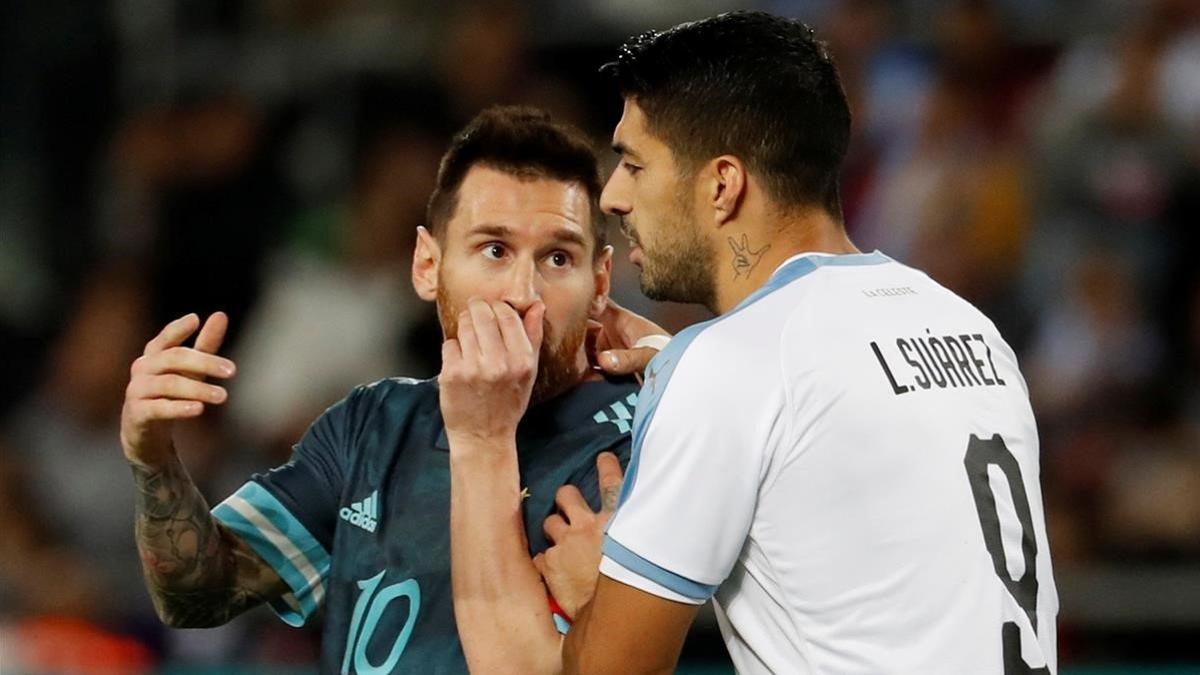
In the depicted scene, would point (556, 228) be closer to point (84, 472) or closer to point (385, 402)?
point (385, 402)

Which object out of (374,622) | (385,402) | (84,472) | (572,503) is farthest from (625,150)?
(84,472)

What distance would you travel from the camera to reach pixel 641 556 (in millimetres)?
3162

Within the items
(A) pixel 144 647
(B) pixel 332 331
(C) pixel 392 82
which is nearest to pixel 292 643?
(A) pixel 144 647

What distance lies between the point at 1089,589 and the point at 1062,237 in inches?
70.8

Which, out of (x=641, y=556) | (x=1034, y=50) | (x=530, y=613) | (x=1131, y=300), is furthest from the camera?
(x=1034, y=50)

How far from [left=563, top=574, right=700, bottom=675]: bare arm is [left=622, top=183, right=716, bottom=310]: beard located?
621 mm

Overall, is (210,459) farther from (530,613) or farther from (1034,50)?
(530,613)

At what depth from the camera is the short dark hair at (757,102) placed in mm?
3459

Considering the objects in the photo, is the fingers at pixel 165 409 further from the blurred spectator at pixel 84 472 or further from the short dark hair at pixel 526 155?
the blurred spectator at pixel 84 472

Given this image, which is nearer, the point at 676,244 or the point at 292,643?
the point at 676,244

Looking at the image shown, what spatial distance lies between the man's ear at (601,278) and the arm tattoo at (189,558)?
3.01ft

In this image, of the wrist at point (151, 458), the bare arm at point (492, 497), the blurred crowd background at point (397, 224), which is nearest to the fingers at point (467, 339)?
the bare arm at point (492, 497)

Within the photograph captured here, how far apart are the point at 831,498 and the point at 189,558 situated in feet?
4.93

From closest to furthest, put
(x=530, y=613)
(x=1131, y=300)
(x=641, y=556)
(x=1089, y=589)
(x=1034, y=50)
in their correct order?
(x=641, y=556) < (x=530, y=613) < (x=1089, y=589) < (x=1131, y=300) < (x=1034, y=50)
